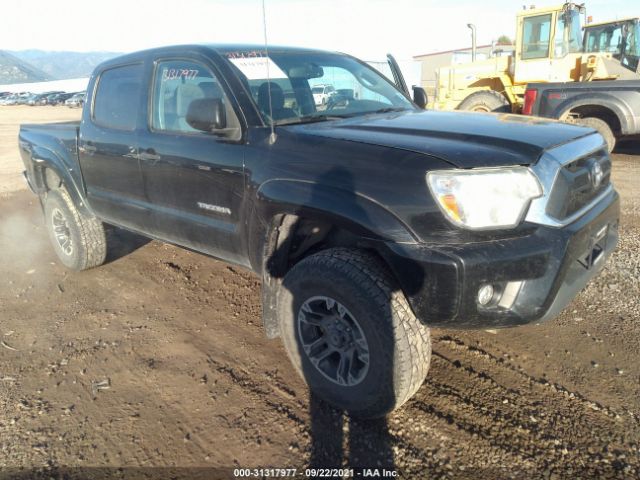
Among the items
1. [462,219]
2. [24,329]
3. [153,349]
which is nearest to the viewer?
[462,219]

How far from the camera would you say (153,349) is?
3219 millimetres

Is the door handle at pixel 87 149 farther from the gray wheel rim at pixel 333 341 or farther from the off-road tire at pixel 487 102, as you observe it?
the off-road tire at pixel 487 102

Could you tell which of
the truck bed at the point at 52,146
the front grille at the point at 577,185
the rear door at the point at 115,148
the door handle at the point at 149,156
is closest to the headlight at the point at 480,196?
the front grille at the point at 577,185

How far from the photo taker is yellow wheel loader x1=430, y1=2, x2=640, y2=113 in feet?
32.4

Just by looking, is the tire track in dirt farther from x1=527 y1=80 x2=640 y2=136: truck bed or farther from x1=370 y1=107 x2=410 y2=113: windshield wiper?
x1=527 y1=80 x2=640 y2=136: truck bed

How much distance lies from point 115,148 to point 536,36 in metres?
9.81

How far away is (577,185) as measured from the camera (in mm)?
2350

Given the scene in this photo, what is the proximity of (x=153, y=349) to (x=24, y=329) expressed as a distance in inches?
45.4

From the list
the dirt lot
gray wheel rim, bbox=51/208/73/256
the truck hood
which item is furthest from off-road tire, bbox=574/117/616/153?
gray wheel rim, bbox=51/208/73/256

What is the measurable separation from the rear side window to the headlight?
2439mm

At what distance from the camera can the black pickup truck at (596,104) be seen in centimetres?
765

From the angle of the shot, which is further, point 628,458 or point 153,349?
point 153,349

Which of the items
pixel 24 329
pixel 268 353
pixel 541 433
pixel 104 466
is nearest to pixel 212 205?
pixel 268 353

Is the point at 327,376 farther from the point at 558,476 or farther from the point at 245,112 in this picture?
the point at 245,112
